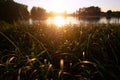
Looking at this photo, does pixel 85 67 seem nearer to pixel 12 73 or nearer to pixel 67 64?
pixel 67 64

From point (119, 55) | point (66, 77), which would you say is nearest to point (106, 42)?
point (119, 55)

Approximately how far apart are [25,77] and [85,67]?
2.82ft

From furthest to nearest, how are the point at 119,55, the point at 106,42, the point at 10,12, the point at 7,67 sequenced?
the point at 10,12 → the point at 106,42 → the point at 119,55 → the point at 7,67

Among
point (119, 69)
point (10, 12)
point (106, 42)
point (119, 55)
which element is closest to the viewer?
point (119, 69)

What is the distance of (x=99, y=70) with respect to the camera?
2.41 meters

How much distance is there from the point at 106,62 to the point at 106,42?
573mm

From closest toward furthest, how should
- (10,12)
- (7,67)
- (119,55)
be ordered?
(7,67), (119,55), (10,12)

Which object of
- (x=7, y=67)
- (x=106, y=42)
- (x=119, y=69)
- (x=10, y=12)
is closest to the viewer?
(x=119, y=69)

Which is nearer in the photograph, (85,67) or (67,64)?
(85,67)

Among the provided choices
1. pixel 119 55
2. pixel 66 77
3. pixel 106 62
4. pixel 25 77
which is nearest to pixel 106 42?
pixel 119 55

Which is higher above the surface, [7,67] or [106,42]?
[106,42]

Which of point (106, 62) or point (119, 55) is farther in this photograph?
point (119, 55)

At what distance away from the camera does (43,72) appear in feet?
7.97

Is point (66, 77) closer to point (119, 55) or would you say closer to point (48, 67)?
point (48, 67)
